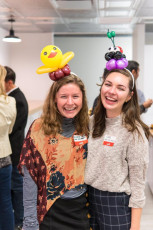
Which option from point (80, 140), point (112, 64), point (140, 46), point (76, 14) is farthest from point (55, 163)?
point (140, 46)

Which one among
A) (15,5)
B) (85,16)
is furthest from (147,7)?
(15,5)

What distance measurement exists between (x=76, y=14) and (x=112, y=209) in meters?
4.83

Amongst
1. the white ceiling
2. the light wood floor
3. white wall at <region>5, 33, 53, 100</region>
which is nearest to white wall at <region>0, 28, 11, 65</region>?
white wall at <region>5, 33, 53, 100</region>

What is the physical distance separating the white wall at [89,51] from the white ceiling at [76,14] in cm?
123

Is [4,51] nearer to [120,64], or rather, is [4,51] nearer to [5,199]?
[5,199]

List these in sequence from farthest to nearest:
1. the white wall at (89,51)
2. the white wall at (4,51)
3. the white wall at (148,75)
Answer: the white wall at (89,51)
the white wall at (4,51)
the white wall at (148,75)

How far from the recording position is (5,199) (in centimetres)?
233

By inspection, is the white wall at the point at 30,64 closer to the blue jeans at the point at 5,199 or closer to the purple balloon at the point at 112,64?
the blue jeans at the point at 5,199

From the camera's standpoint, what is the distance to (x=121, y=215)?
4.71 feet

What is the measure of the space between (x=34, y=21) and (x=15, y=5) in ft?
5.04

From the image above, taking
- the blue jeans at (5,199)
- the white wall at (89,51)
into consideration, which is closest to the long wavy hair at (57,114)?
the blue jeans at (5,199)

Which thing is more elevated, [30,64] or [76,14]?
[76,14]

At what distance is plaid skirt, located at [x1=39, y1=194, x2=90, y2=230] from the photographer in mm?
1431

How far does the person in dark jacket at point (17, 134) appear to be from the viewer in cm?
273
